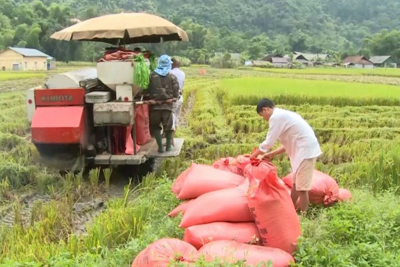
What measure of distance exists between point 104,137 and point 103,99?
0.71 m

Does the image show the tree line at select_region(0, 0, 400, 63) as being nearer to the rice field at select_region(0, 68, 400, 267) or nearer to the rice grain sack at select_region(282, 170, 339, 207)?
the rice field at select_region(0, 68, 400, 267)

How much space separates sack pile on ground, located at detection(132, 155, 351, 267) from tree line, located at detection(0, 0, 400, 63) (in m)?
24.8

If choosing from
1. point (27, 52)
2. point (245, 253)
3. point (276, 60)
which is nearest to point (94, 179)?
point (245, 253)

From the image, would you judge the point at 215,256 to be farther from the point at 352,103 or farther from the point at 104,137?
the point at 352,103

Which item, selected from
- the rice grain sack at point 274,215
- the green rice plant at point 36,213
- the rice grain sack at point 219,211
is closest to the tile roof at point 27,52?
the green rice plant at point 36,213

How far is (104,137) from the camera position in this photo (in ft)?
19.2

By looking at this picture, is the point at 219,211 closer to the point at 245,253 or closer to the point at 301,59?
the point at 245,253

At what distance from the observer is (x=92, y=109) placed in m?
5.59

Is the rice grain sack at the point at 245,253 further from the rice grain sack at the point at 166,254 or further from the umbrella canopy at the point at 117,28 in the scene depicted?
the umbrella canopy at the point at 117,28

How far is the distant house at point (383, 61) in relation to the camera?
2209 inches

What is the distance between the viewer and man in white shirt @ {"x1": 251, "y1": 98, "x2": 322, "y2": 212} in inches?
150

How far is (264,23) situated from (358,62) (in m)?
27.5

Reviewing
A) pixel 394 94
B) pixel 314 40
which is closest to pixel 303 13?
pixel 314 40

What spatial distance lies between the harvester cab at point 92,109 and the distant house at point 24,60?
17687 millimetres
